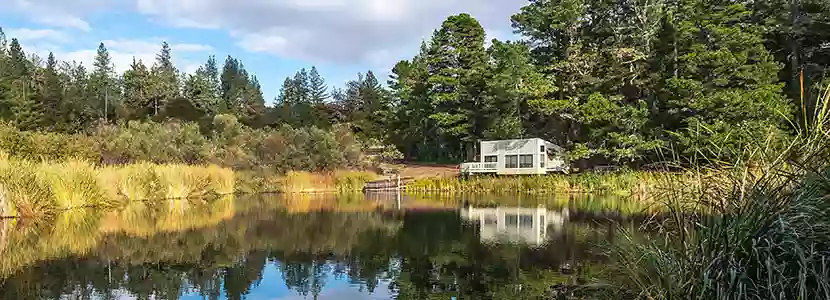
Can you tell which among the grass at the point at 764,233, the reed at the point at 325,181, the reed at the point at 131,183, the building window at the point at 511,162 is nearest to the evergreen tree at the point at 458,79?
the building window at the point at 511,162

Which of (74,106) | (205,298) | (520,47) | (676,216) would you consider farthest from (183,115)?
(676,216)

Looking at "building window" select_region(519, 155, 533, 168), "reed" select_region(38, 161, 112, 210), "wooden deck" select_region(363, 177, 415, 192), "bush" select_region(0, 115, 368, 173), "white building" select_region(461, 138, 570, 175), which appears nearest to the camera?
"reed" select_region(38, 161, 112, 210)

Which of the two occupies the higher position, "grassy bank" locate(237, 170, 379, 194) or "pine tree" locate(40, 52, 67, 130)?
"pine tree" locate(40, 52, 67, 130)

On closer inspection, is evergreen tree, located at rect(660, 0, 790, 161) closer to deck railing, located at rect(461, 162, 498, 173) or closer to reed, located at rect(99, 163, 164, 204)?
deck railing, located at rect(461, 162, 498, 173)

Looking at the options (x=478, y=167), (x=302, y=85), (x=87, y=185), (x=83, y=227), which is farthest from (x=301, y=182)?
(x=302, y=85)

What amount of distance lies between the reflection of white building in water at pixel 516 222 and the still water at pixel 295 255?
0.13 ft

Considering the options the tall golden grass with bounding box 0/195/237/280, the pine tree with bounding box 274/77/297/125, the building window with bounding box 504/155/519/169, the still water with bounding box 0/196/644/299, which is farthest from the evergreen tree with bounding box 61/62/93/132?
the still water with bounding box 0/196/644/299

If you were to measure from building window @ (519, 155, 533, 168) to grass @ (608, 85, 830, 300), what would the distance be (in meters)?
30.6

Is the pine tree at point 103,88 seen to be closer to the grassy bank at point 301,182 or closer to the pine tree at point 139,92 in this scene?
the pine tree at point 139,92

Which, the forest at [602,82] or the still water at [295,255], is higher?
the forest at [602,82]

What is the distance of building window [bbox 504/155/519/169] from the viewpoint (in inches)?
1411

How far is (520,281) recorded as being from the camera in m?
8.01

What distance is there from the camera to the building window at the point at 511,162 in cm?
3583

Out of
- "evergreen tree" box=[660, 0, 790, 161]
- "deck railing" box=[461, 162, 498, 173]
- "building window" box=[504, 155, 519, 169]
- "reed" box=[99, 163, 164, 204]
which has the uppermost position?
"evergreen tree" box=[660, 0, 790, 161]
